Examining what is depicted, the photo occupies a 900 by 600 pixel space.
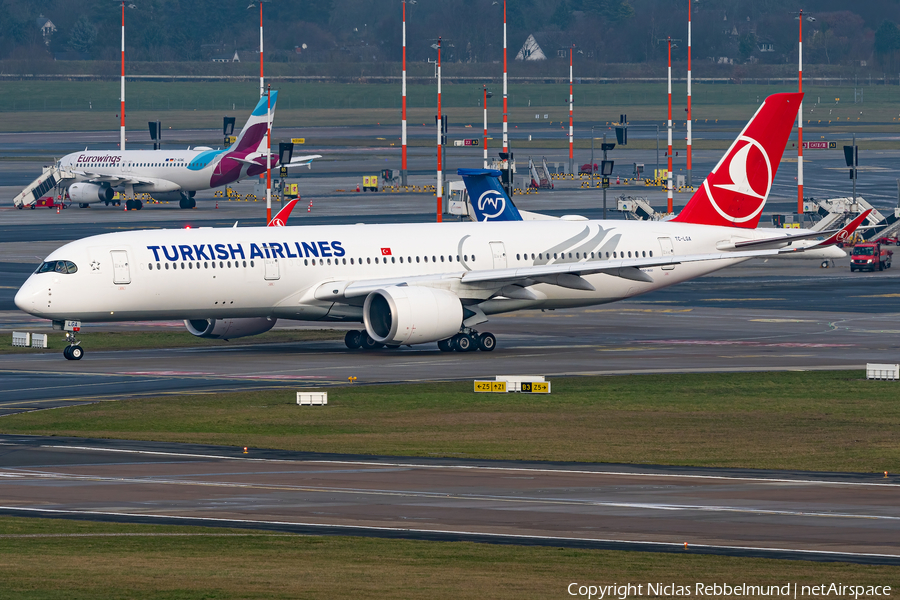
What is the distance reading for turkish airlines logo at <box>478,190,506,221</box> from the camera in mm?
74688

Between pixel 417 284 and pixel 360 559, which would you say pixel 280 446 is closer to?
pixel 360 559

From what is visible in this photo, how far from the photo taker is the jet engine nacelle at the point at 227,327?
56.1 metres

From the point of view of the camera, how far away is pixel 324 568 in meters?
21.9

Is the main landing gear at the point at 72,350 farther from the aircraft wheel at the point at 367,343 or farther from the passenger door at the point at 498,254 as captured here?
the passenger door at the point at 498,254

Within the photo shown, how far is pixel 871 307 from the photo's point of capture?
66.7m

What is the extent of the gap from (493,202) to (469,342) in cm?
2060

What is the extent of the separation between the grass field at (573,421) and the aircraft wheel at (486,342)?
29.9ft

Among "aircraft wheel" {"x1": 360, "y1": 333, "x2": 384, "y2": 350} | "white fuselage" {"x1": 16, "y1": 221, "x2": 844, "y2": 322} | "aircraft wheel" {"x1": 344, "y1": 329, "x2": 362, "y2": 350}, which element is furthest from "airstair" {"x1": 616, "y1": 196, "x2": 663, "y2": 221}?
"aircraft wheel" {"x1": 344, "y1": 329, "x2": 362, "y2": 350}

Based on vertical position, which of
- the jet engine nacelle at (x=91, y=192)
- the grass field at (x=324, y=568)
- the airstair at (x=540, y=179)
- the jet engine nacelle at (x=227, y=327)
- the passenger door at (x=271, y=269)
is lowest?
the grass field at (x=324, y=568)

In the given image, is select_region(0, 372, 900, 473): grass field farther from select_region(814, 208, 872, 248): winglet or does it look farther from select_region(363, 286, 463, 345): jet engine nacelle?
select_region(814, 208, 872, 248): winglet

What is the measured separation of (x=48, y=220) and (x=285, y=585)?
98619 millimetres

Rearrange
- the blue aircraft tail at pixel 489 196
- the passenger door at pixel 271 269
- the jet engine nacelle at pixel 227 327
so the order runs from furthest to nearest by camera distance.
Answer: the blue aircraft tail at pixel 489 196 → the jet engine nacelle at pixel 227 327 → the passenger door at pixel 271 269

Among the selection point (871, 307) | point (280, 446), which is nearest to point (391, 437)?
point (280, 446)

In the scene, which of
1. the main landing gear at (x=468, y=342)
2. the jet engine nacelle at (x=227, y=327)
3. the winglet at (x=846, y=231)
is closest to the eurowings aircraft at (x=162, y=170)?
the jet engine nacelle at (x=227, y=327)
